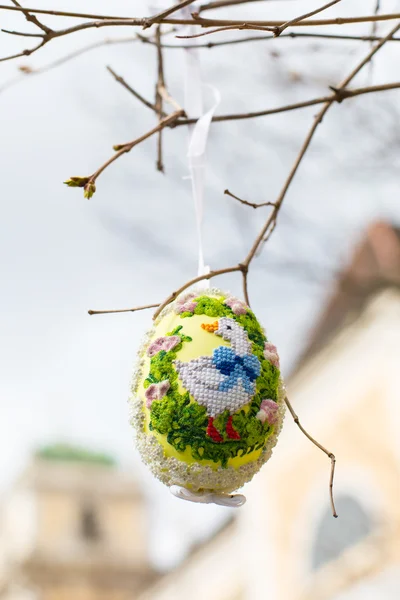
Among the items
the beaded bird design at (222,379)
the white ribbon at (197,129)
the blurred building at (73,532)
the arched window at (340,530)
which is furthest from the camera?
the blurred building at (73,532)

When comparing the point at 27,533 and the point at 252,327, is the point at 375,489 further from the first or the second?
the point at 27,533

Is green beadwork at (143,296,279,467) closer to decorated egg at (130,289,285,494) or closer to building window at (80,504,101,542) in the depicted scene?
decorated egg at (130,289,285,494)

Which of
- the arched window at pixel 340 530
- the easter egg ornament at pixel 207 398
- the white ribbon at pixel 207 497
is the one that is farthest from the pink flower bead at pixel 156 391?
the arched window at pixel 340 530

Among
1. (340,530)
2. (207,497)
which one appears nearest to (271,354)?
(207,497)

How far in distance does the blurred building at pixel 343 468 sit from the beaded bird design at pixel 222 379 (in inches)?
198

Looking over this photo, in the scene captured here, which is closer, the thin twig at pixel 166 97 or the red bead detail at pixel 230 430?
the red bead detail at pixel 230 430

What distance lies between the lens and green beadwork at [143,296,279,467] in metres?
1.17

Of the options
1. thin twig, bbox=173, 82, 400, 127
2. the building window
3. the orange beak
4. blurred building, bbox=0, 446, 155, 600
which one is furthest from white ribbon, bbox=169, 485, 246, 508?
the building window

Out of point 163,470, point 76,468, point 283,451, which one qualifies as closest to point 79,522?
point 76,468

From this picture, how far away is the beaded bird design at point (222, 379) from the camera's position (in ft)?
3.84

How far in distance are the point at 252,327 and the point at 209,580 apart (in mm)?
8422

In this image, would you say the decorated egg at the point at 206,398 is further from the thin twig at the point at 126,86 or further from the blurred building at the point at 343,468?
the blurred building at the point at 343,468

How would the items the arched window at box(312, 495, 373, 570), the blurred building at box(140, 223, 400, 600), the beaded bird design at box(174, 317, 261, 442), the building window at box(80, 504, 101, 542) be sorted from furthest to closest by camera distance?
the building window at box(80, 504, 101, 542) < the arched window at box(312, 495, 373, 570) < the blurred building at box(140, 223, 400, 600) < the beaded bird design at box(174, 317, 261, 442)

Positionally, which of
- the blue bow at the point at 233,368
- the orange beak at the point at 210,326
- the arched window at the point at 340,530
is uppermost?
the orange beak at the point at 210,326
